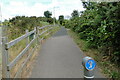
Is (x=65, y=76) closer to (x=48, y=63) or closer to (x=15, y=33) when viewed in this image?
(x=48, y=63)

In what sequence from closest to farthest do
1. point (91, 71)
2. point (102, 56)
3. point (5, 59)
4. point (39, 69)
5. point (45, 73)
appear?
point (91, 71) → point (5, 59) → point (45, 73) → point (39, 69) → point (102, 56)

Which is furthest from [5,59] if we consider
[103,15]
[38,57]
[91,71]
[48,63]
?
[103,15]

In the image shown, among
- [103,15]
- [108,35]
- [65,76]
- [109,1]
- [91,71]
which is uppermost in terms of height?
[109,1]

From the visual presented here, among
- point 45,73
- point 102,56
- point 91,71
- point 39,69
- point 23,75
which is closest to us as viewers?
point 91,71

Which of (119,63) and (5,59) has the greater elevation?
(5,59)

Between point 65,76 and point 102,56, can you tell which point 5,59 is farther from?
point 102,56

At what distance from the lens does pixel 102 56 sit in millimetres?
5855

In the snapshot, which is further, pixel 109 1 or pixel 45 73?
pixel 109 1

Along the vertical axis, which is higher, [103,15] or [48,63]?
[103,15]

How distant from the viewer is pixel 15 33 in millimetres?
8617

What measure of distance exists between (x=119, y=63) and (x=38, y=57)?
3.06 metres

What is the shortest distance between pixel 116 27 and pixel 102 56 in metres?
1.56

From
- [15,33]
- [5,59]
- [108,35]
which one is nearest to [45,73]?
[5,59]

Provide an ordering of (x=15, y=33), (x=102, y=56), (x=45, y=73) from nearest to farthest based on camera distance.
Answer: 1. (x=45, y=73)
2. (x=102, y=56)
3. (x=15, y=33)
